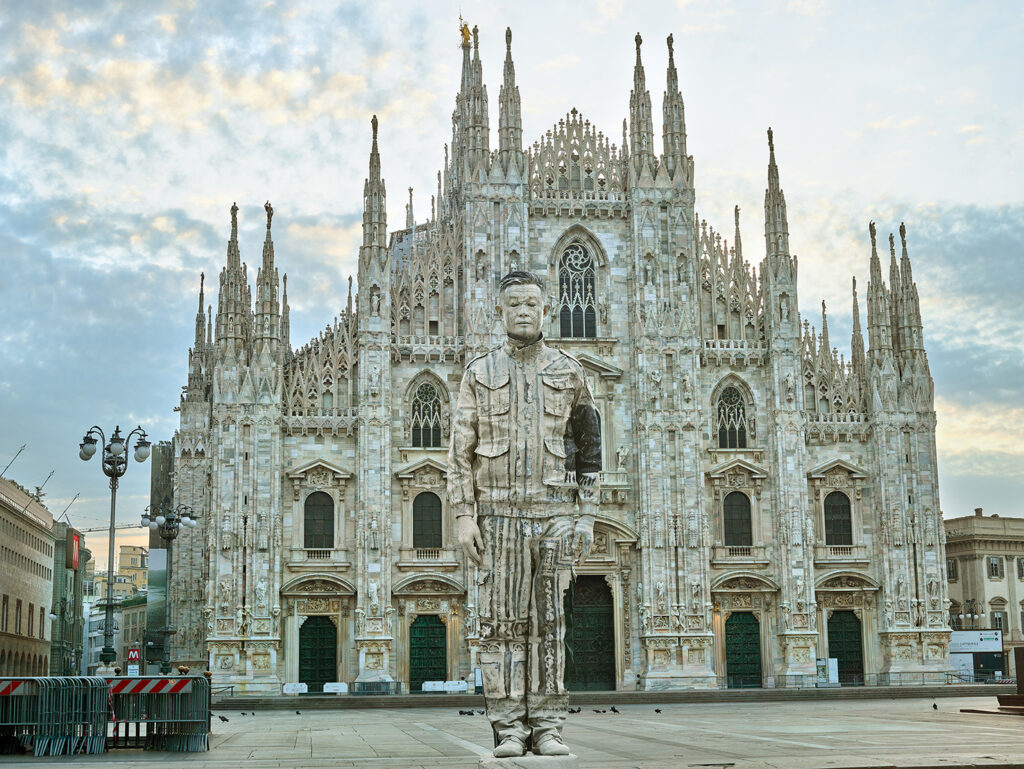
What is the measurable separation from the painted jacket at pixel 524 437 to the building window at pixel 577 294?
36.6m

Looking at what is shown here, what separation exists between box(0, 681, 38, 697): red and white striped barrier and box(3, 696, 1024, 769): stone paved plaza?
52.4 inches

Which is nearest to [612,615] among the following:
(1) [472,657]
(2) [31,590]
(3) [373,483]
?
(1) [472,657]

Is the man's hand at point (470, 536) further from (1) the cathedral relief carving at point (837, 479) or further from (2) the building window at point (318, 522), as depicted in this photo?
(1) the cathedral relief carving at point (837, 479)

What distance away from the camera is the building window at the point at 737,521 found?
154 feet

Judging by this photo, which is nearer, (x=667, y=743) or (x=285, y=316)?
(x=667, y=743)

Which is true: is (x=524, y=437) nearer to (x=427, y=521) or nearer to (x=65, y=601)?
(x=427, y=521)

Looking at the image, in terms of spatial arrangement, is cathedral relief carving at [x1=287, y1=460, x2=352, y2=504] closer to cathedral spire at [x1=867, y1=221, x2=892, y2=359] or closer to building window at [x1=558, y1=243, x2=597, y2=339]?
building window at [x1=558, y1=243, x2=597, y2=339]

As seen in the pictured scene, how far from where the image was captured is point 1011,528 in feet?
244

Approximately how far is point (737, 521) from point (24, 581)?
44.2 metres

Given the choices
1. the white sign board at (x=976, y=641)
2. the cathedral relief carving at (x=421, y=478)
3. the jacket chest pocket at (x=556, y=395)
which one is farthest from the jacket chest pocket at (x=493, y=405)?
the white sign board at (x=976, y=641)

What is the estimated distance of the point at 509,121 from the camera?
1877 inches

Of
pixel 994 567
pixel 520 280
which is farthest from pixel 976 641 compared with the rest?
pixel 520 280

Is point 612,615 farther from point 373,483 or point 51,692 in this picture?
point 51,692

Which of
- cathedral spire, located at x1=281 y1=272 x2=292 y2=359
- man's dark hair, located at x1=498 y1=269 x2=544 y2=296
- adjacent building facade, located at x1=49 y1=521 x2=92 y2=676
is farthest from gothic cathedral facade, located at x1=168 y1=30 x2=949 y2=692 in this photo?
adjacent building facade, located at x1=49 y1=521 x2=92 y2=676
